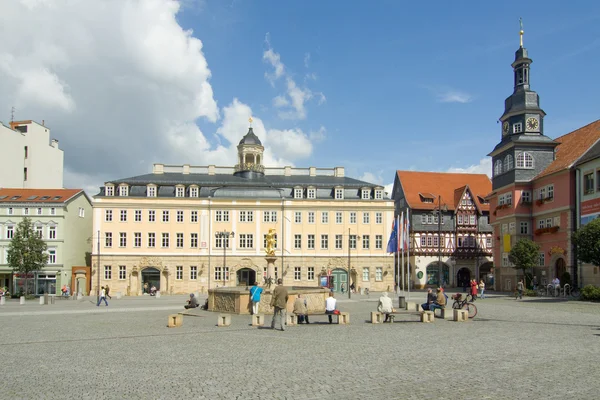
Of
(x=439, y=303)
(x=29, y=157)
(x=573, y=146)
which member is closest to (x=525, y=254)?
(x=573, y=146)

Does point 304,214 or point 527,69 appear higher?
point 527,69

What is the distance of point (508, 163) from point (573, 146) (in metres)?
6.26

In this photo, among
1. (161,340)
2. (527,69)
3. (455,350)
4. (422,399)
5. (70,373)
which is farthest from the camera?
(527,69)

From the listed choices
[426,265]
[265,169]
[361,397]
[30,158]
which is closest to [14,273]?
[30,158]

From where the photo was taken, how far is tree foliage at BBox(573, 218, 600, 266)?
37.8m

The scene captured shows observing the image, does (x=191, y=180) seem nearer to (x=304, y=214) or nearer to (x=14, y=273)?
(x=304, y=214)

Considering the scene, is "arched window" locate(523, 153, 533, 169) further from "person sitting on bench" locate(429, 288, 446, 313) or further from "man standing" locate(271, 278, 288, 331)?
"man standing" locate(271, 278, 288, 331)

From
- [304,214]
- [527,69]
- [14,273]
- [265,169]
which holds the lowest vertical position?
[14,273]

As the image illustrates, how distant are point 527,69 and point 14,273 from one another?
54.1 metres

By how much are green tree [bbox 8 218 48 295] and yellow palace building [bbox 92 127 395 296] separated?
7218 millimetres

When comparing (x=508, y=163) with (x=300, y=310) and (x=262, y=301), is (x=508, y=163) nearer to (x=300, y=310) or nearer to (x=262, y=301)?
(x=262, y=301)

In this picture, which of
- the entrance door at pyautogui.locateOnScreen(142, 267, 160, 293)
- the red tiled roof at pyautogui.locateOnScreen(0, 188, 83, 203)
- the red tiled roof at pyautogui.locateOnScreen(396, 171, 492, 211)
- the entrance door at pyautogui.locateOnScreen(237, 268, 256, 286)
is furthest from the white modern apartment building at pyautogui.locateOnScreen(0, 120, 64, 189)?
the red tiled roof at pyautogui.locateOnScreen(396, 171, 492, 211)

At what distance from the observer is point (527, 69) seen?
2345 inches

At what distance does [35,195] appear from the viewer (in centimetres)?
6569
